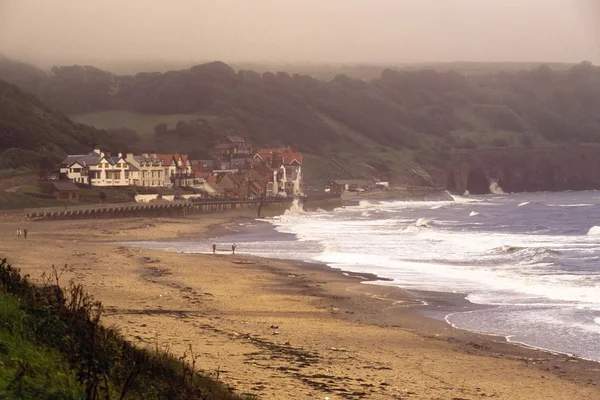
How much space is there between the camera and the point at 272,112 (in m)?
180

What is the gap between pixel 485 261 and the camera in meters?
32.2

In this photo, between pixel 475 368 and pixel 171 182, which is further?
pixel 171 182

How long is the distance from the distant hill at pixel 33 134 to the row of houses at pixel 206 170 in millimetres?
3850

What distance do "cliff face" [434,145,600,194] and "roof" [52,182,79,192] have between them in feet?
315

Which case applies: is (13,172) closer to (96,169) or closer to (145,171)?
(96,169)

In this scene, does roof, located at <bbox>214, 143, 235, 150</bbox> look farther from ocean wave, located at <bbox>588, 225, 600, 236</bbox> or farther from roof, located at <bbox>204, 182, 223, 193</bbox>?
ocean wave, located at <bbox>588, 225, 600, 236</bbox>

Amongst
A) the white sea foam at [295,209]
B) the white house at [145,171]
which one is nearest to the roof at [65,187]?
the white house at [145,171]

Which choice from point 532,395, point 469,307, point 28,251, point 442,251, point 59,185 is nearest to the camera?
point 532,395

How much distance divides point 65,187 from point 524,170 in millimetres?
118283

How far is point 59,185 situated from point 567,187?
119074mm

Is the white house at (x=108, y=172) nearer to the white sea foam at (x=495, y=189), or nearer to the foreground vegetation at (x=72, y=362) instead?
the foreground vegetation at (x=72, y=362)

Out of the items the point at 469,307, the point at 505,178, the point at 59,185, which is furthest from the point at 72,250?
the point at 505,178

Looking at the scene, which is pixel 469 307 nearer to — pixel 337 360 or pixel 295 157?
pixel 337 360

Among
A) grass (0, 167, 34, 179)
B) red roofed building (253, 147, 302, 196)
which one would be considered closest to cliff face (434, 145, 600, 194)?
red roofed building (253, 147, 302, 196)
